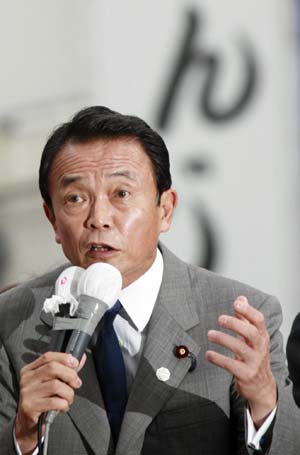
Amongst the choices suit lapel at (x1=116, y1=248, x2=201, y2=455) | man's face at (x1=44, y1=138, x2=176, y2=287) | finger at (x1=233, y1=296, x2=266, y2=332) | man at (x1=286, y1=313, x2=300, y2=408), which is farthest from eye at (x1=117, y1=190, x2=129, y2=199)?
man at (x1=286, y1=313, x2=300, y2=408)

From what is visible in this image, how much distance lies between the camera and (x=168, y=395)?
6.32 feet

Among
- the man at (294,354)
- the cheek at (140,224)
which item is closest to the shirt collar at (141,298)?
the cheek at (140,224)

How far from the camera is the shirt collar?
6.64ft

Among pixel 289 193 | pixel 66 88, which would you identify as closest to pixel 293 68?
pixel 289 193

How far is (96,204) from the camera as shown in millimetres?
1916

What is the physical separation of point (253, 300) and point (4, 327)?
471mm

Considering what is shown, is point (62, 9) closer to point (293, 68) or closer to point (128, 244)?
point (293, 68)

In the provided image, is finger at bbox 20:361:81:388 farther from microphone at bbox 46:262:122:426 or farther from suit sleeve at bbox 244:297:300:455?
suit sleeve at bbox 244:297:300:455

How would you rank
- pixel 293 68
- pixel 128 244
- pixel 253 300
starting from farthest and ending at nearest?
pixel 293 68 → pixel 253 300 → pixel 128 244

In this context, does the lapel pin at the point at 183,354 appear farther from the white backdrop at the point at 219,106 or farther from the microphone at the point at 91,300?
the white backdrop at the point at 219,106

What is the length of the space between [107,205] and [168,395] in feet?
1.14

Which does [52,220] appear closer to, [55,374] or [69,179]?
[69,179]

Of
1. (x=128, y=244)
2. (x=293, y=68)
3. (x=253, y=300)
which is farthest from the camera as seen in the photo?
(x=293, y=68)

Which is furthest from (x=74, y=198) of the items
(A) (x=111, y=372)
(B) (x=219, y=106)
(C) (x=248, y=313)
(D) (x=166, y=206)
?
(B) (x=219, y=106)
